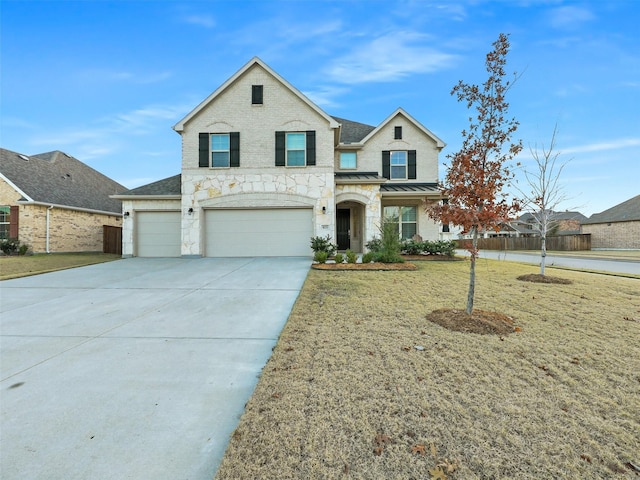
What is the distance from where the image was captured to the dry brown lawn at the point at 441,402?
6.06ft

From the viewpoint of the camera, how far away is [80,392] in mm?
2754

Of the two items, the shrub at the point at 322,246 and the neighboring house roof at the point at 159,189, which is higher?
the neighboring house roof at the point at 159,189

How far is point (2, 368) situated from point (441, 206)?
596cm

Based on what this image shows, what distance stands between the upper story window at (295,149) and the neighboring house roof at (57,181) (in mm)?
13447

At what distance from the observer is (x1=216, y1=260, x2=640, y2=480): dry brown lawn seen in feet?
6.06

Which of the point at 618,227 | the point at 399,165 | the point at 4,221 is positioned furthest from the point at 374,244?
the point at 618,227

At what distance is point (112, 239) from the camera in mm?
18109

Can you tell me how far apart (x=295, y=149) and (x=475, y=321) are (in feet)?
37.7

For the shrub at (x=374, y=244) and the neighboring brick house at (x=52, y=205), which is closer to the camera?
the shrub at (x=374, y=244)

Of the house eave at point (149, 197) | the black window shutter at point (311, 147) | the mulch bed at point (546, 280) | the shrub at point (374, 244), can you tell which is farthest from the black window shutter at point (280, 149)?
the mulch bed at point (546, 280)

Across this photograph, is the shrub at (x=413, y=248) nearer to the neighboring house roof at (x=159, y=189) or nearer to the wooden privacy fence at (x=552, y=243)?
the neighboring house roof at (x=159, y=189)

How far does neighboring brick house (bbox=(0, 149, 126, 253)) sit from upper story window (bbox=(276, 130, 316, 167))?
13.4m

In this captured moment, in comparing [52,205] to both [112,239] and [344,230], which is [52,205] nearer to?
[112,239]

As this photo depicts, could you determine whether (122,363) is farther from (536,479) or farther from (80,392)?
(536,479)
